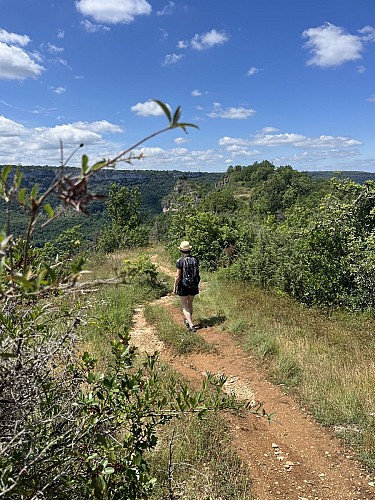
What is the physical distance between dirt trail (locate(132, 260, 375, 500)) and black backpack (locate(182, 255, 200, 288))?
183 centimetres

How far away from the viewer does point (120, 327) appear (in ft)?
24.8

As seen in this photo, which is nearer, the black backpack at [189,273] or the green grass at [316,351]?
the green grass at [316,351]

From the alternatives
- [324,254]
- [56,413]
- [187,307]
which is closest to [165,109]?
[56,413]

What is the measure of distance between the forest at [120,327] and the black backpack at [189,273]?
0.92 metres

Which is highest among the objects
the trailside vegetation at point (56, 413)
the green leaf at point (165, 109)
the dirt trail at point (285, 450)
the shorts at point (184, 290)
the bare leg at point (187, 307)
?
the green leaf at point (165, 109)

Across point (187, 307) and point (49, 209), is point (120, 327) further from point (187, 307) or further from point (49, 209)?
point (49, 209)

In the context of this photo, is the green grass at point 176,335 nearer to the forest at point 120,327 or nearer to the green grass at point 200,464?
the forest at point 120,327

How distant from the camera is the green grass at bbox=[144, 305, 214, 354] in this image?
647cm

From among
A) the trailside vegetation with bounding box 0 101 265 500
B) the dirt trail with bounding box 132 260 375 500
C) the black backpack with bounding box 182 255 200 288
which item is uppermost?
the trailside vegetation with bounding box 0 101 265 500

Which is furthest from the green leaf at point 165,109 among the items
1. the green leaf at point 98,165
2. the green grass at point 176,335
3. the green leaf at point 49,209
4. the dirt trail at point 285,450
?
the green grass at point 176,335

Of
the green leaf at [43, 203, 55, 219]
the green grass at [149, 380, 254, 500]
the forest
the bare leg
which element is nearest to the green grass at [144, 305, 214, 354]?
the forest

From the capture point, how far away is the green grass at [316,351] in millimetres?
4465

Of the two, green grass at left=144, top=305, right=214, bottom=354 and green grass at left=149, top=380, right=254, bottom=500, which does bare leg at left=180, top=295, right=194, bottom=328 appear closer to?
green grass at left=144, top=305, right=214, bottom=354

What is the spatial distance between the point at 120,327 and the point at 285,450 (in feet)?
14.0
